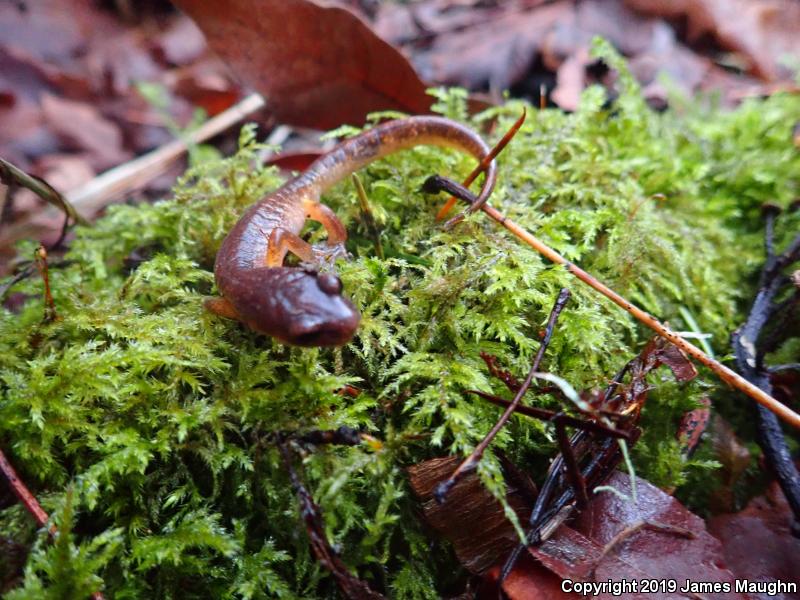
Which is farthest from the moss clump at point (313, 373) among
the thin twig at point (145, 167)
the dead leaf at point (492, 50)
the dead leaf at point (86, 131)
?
the dead leaf at point (86, 131)

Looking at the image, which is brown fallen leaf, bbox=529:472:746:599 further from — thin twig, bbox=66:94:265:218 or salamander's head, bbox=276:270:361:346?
thin twig, bbox=66:94:265:218

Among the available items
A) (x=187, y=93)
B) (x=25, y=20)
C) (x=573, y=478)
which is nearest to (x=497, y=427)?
(x=573, y=478)

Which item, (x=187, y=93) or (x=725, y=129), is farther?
(x=187, y=93)

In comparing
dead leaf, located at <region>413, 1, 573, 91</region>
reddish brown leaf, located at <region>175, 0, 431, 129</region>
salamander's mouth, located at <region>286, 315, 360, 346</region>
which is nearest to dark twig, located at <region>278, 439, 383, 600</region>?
salamander's mouth, located at <region>286, 315, 360, 346</region>

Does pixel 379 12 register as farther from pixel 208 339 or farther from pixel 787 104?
pixel 208 339

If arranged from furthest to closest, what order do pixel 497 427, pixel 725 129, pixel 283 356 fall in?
pixel 725 129
pixel 283 356
pixel 497 427

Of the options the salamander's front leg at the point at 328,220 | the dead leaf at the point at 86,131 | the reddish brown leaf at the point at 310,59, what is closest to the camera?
the salamander's front leg at the point at 328,220

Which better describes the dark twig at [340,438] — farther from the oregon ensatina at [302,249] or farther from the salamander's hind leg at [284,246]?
the salamander's hind leg at [284,246]

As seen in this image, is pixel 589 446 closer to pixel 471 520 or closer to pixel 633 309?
pixel 471 520
